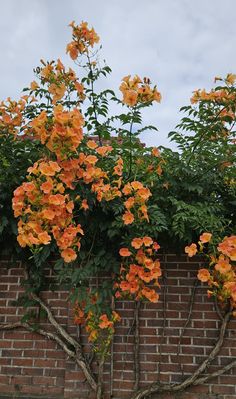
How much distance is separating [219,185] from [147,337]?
4.07 feet

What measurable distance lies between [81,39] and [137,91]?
0.60 m

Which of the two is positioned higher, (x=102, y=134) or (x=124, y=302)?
(x=102, y=134)

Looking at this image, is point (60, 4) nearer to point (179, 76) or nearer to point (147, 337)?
point (179, 76)

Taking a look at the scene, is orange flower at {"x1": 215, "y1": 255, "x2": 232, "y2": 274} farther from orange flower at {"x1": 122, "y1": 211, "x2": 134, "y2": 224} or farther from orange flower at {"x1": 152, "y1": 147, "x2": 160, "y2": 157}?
orange flower at {"x1": 152, "y1": 147, "x2": 160, "y2": 157}

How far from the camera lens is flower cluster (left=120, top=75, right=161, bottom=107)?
217cm

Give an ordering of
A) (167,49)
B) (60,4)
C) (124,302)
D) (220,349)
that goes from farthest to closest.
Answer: (167,49), (60,4), (124,302), (220,349)

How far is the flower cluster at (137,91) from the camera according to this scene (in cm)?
217

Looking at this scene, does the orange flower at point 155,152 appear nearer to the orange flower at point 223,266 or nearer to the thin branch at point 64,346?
the orange flower at point 223,266

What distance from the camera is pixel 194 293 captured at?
2627mm

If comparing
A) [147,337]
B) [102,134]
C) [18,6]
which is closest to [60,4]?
[18,6]

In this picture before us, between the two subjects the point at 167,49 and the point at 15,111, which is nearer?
the point at 15,111

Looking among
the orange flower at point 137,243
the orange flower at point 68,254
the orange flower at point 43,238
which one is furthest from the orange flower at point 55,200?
the orange flower at point 137,243

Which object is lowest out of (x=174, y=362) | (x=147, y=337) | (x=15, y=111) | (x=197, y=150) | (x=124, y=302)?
(x=174, y=362)

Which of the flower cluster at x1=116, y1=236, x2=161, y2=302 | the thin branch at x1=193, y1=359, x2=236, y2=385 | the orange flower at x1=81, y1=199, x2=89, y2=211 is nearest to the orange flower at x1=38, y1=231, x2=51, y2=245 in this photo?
the orange flower at x1=81, y1=199, x2=89, y2=211
